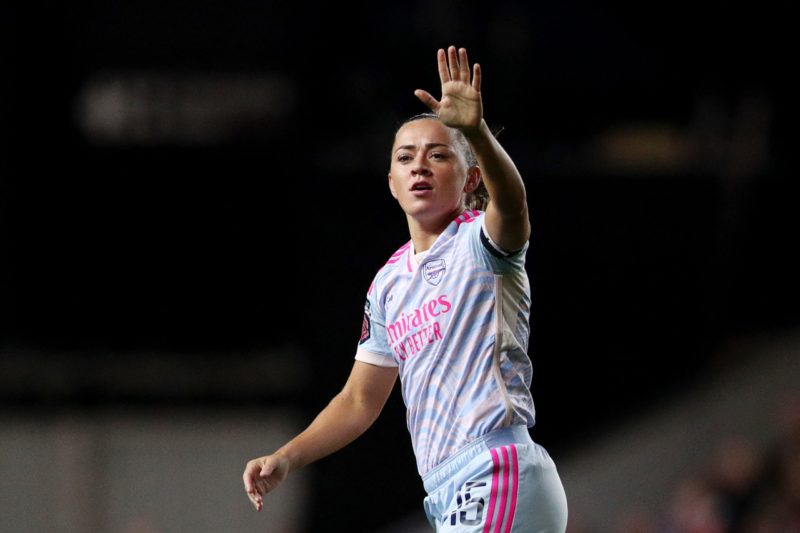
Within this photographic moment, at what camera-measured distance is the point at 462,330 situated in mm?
3920

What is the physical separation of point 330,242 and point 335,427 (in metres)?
6.78

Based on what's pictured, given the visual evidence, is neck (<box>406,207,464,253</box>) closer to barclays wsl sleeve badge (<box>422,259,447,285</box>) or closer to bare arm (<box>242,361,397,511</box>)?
barclays wsl sleeve badge (<box>422,259,447,285</box>)

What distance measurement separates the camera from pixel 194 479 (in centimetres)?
1251

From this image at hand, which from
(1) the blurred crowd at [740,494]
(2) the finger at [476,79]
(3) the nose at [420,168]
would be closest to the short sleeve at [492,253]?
(3) the nose at [420,168]

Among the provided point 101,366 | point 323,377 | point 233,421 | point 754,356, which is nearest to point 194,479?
point 233,421

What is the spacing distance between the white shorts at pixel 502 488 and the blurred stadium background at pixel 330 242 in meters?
6.54

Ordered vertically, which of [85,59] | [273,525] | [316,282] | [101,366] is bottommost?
[273,525]

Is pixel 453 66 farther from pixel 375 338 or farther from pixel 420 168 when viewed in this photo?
pixel 375 338

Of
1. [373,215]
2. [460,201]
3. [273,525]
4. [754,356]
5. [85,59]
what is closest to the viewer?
[460,201]

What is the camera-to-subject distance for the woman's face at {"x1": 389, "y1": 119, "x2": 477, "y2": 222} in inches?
161

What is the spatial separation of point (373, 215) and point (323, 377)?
1546 mm

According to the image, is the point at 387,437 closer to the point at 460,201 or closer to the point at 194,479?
the point at 194,479

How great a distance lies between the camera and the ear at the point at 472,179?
4234 millimetres

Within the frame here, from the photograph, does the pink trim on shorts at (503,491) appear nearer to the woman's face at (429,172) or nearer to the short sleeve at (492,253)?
the short sleeve at (492,253)
